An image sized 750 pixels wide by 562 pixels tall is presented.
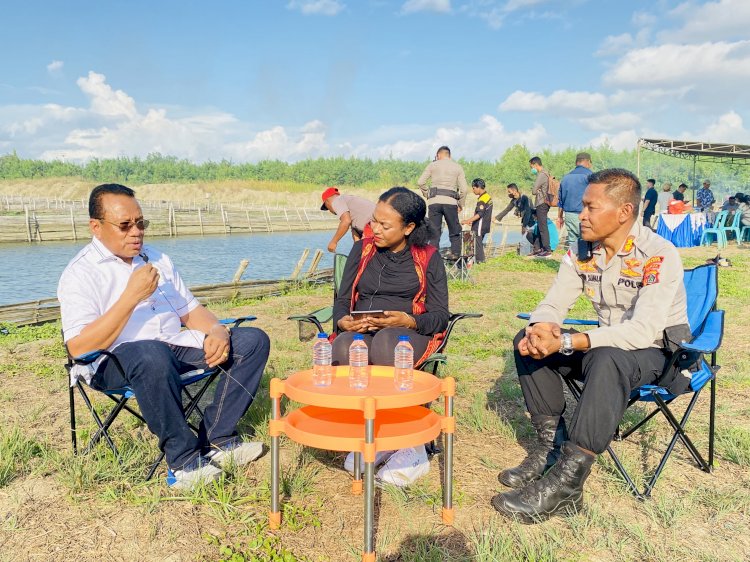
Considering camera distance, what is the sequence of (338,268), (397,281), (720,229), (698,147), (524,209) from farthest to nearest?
1. (698,147)
2. (720,229)
3. (524,209)
4. (338,268)
5. (397,281)

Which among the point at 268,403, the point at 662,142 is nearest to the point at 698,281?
the point at 268,403

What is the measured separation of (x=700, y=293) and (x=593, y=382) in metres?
1.05

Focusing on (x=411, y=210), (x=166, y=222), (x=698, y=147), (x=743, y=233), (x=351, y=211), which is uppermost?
(x=698, y=147)

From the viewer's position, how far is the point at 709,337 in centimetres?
264

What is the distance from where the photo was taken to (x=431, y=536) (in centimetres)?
225

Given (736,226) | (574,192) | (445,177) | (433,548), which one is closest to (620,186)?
(433,548)

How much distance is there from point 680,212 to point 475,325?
38.2 feet

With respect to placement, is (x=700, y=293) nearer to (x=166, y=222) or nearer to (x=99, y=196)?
(x=99, y=196)

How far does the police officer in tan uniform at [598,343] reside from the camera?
2330mm

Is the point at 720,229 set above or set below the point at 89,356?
below

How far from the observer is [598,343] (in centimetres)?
252

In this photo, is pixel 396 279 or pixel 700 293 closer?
pixel 700 293

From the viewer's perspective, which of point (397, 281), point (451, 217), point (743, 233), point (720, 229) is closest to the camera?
point (397, 281)

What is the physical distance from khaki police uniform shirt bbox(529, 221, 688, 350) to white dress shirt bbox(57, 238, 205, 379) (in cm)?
174
